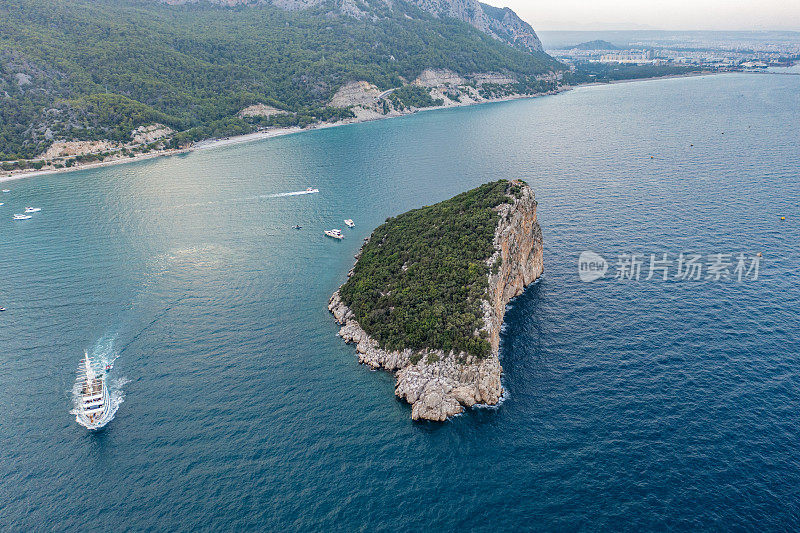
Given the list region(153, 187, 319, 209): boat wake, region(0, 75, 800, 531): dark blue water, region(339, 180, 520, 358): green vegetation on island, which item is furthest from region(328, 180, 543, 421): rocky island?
region(153, 187, 319, 209): boat wake

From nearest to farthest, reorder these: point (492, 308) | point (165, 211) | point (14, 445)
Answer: point (14, 445) < point (492, 308) < point (165, 211)

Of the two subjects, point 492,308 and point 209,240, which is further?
point 209,240

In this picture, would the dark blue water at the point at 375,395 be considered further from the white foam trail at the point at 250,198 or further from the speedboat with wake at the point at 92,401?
the white foam trail at the point at 250,198

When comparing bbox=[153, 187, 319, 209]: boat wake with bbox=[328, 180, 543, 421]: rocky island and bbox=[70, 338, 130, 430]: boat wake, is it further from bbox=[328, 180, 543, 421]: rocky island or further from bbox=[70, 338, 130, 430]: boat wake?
bbox=[70, 338, 130, 430]: boat wake

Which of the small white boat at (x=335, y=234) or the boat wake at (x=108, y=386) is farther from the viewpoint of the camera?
the small white boat at (x=335, y=234)

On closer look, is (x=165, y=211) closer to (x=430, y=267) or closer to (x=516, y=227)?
(x=430, y=267)

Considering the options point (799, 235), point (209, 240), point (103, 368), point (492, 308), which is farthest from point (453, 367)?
point (799, 235)

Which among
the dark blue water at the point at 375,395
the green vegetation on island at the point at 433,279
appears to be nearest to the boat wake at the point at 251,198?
the dark blue water at the point at 375,395
